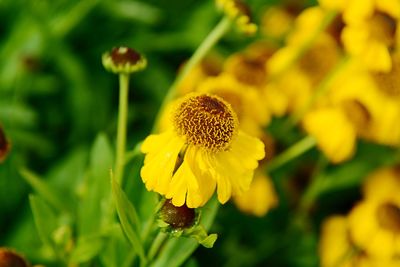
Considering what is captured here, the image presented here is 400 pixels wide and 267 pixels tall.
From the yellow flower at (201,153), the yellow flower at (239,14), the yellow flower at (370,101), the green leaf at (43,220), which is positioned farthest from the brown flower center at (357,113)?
the green leaf at (43,220)

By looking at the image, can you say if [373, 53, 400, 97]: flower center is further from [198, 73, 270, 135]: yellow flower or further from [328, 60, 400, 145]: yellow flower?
[198, 73, 270, 135]: yellow flower

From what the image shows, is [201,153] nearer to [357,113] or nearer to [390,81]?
[357,113]

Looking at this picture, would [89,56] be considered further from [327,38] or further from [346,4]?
[346,4]

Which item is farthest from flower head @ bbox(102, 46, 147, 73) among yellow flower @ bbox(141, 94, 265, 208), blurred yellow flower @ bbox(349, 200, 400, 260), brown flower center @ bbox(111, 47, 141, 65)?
blurred yellow flower @ bbox(349, 200, 400, 260)

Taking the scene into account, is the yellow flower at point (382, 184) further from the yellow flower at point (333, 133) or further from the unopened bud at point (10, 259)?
the unopened bud at point (10, 259)

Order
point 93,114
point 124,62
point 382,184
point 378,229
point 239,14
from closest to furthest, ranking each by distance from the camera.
Result: point 124,62 → point 239,14 → point 378,229 → point 382,184 → point 93,114

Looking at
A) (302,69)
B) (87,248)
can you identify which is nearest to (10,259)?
(87,248)
